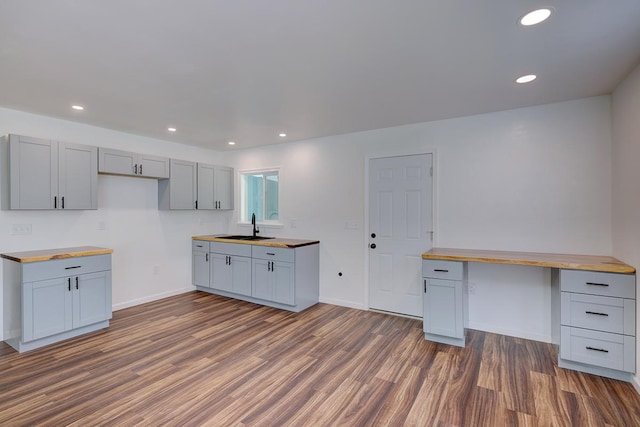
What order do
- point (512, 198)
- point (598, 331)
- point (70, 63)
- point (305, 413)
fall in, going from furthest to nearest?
point (512, 198) < point (598, 331) < point (70, 63) < point (305, 413)

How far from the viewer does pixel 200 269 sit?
5000mm

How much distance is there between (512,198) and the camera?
10.8 ft

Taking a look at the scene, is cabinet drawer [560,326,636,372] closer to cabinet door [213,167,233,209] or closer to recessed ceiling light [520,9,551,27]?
recessed ceiling light [520,9,551,27]

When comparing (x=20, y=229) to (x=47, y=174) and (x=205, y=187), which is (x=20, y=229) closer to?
(x=47, y=174)

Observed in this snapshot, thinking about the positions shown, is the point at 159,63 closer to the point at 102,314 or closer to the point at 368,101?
the point at 368,101

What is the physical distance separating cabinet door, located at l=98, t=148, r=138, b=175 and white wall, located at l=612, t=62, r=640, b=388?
524 cm

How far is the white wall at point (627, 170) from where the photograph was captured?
232 cm

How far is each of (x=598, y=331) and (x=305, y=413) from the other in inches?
96.2

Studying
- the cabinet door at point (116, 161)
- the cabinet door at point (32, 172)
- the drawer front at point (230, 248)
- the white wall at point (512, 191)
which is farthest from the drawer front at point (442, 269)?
the cabinet door at point (32, 172)

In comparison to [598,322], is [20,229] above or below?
above

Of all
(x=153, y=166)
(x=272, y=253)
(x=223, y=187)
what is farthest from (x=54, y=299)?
(x=223, y=187)

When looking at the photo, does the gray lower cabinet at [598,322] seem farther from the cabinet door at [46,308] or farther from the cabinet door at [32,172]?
the cabinet door at [32,172]

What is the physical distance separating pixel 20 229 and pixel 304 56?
3622mm

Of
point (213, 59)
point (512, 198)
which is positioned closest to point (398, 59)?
point (213, 59)
